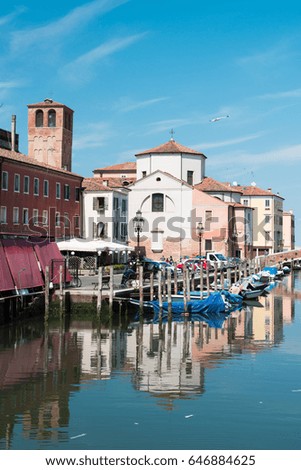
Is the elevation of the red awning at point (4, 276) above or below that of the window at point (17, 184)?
below

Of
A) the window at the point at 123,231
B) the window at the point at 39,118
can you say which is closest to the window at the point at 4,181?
the window at the point at 123,231

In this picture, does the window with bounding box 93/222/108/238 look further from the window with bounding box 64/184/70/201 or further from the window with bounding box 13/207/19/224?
the window with bounding box 13/207/19/224

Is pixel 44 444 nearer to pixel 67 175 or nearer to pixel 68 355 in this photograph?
pixel 68 355

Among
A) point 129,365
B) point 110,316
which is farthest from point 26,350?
point 110,316

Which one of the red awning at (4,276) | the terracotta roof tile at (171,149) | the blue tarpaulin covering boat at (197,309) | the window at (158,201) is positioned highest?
the terracotta roof tile at (171,149)

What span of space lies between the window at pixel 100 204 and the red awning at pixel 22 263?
101ft

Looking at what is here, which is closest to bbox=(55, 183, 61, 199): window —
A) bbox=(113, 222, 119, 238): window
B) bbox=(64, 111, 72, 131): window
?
bbox=(113, 222, 119, 238): window

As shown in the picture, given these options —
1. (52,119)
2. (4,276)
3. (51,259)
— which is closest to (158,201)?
(52,119)

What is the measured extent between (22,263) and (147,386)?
50.7 ft

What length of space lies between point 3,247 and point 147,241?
1635 inches

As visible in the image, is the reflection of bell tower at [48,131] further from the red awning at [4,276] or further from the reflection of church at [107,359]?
the red awning at [4,276]

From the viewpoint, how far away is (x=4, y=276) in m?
30.4

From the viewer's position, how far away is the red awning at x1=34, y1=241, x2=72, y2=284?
3497cm

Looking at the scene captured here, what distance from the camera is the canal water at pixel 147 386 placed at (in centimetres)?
1380
